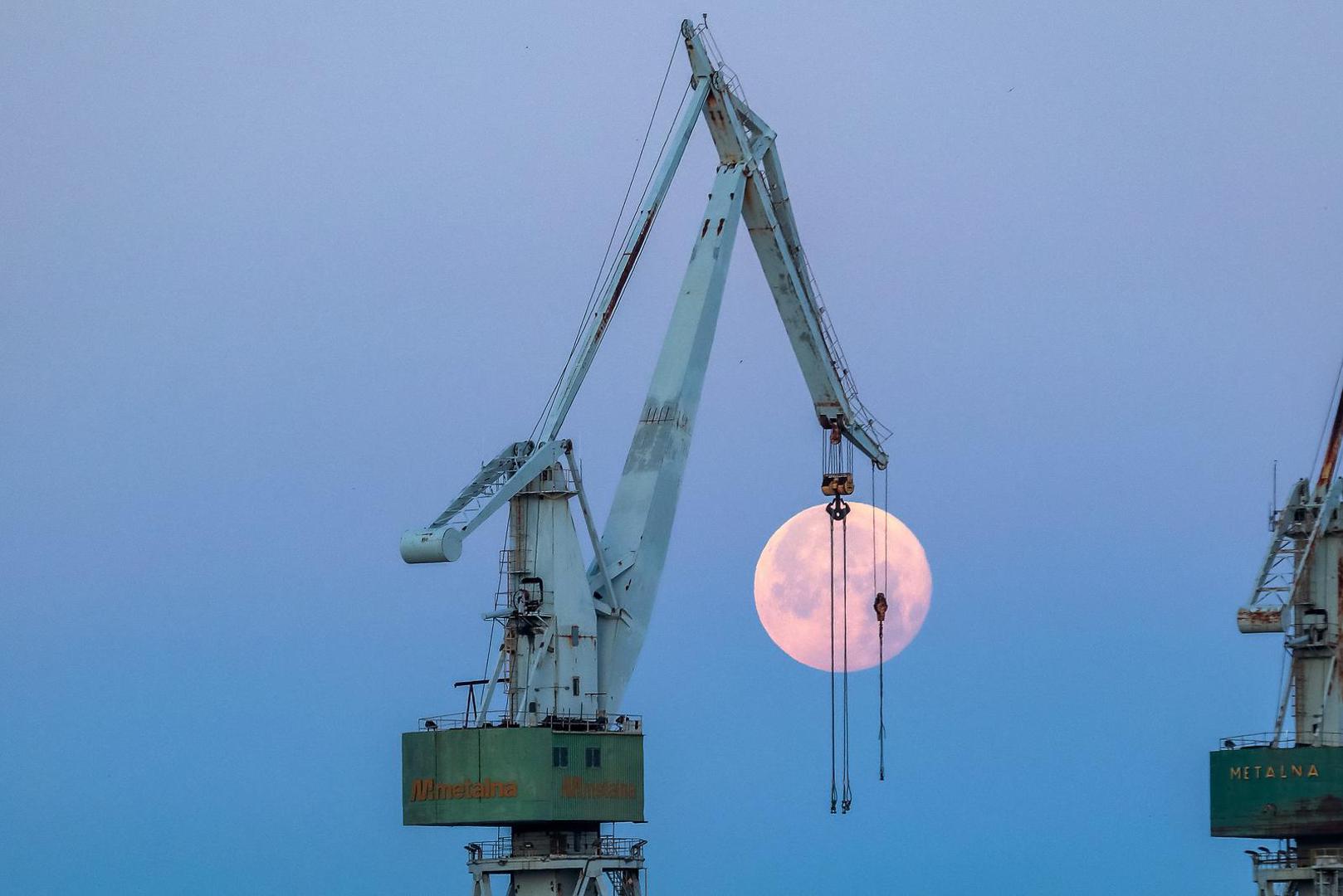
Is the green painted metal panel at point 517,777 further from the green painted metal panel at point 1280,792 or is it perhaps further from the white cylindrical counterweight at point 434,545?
the green painted metal panel at point 1280,792

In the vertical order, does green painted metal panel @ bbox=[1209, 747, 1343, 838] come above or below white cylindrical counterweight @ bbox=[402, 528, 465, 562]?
below

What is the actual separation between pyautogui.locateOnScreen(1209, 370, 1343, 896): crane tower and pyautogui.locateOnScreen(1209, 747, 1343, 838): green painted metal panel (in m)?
0.04

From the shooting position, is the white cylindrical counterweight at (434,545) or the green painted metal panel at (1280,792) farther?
the green painted metal panel at (1280,792)

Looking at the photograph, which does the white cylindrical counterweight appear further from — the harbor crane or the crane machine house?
the crane machine house

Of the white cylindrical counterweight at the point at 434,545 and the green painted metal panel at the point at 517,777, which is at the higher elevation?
the white cylindrical counterweight at the point at 434,545

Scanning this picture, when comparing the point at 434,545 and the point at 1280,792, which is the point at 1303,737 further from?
the point at 434,545

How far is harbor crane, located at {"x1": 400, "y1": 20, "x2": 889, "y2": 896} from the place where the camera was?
117 meters

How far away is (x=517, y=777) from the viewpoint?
116 meters

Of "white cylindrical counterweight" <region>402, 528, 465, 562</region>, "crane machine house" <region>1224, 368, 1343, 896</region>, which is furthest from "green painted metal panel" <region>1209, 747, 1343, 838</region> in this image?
"white cylindrical counterweight" <region>402, 528, 465, 562</region>

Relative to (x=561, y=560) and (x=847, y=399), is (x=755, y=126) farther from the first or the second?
(x=561, y=560)

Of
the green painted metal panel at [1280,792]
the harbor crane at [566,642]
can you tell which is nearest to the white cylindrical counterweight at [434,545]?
the harbor crane at [566,642]

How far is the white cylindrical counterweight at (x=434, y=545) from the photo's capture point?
114250 millimetres

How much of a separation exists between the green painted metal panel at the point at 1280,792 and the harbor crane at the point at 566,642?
89.7 feet

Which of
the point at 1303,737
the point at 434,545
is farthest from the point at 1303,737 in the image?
the point at 434,545
